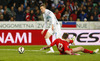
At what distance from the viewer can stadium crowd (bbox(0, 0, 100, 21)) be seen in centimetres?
2220

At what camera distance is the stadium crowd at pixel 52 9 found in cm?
2220

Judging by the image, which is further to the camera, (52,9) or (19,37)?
(52,9)

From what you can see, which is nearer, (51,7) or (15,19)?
(15,19)

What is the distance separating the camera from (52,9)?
23.2 metres

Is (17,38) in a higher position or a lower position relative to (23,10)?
lower

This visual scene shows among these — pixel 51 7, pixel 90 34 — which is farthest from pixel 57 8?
pixel 90 34

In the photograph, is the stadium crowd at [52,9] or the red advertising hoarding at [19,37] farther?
the stadium crowd at [52,9]

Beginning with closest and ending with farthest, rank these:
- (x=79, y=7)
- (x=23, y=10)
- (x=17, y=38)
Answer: (x=17, y=38) → (x=23, y=10) → (x=79, y=7)

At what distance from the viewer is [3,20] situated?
2192 cm

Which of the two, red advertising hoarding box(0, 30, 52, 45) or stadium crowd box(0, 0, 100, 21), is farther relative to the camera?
stadium crowd box(0, 0, 100, 21)

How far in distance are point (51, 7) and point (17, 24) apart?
3.72 meters

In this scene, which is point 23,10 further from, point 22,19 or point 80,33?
point 80,33

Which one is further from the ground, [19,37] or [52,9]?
[52,9]

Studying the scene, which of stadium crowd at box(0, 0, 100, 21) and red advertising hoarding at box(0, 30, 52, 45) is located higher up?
stadium crowd at box(0, 0, 100, 21)
